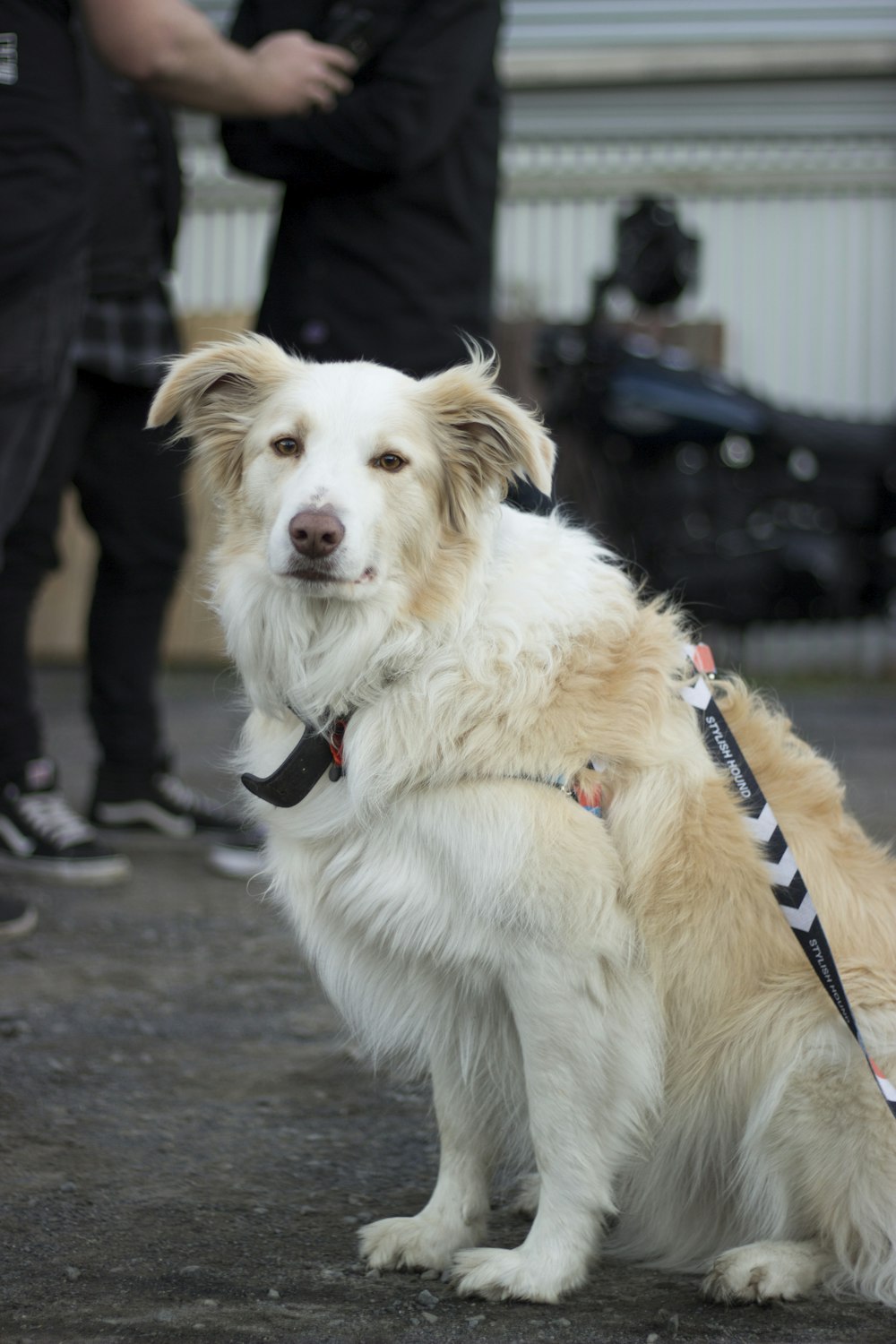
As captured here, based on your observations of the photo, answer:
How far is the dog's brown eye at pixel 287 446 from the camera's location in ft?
7.60

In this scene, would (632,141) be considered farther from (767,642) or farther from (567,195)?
(767,642)

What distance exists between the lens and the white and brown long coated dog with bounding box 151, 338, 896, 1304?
6.74 ft

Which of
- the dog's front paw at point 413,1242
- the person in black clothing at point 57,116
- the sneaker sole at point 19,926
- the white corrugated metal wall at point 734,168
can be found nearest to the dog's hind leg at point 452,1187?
the dog's front paw at point 413,1242

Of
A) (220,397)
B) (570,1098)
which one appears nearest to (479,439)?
(220,397)

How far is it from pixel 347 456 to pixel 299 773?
0.52 m

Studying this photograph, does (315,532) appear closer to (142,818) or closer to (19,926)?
(19,926)

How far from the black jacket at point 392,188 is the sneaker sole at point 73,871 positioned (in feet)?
5.36

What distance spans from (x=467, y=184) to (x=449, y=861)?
2280mm

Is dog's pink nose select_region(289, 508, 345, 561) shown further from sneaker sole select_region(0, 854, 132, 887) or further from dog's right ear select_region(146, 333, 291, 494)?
sneaker sole select_region(0, 854, 132, 887)

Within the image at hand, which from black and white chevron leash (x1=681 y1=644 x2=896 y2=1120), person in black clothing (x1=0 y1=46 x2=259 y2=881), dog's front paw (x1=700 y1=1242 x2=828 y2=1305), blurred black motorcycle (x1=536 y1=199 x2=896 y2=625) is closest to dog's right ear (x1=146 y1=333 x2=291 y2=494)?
black and white chevron leash (x1=681 y1=644 x2=896 y2=1120)

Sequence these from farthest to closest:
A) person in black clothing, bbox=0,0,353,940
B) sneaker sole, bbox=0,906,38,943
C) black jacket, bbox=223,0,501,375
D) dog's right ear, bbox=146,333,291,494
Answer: sneaker sole, bbox=0,906,38,943
black jacket, bbox=223,0,501,375
person in black clothing, bbox=0,0,353,940
dog's right ear, bbox=146,333,291,494

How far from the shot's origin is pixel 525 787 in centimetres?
207

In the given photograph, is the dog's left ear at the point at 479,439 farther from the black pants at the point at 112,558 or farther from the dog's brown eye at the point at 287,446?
the black pants at the point at 112,558

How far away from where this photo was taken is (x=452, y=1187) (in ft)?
7.48
